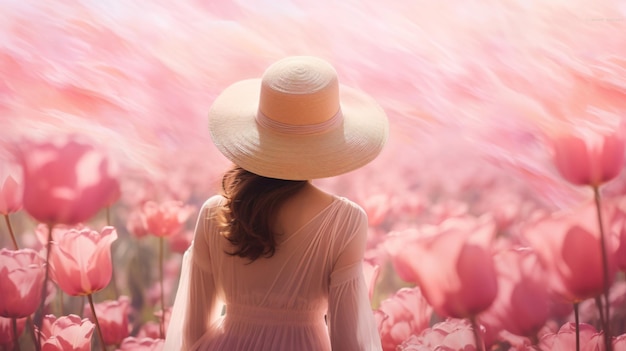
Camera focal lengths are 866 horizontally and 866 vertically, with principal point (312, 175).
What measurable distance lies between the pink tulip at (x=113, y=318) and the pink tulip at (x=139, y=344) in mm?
15

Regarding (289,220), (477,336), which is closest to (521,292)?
(477,336)

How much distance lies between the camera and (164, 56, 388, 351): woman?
1540 mm

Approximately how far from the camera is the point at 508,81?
6.68 feet

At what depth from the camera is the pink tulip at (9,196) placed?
2068mm

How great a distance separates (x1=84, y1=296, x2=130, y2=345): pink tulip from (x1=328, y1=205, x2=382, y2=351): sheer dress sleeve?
0.69 m

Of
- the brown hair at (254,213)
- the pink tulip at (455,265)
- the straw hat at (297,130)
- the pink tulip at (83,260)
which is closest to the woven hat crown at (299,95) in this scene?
the straw hat at (297,130)

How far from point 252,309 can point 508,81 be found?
0.86 meters

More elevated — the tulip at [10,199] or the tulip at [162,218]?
the tulip at [10,199]

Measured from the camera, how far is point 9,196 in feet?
6.81

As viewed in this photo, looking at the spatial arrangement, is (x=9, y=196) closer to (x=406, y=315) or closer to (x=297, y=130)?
(x=297, y=130)

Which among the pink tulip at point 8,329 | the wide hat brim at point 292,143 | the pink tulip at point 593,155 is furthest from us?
the pink tulip at point 8,329

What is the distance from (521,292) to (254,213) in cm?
78

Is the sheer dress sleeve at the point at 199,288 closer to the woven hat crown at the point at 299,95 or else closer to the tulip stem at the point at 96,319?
the woven hat crown at the point at 299,95

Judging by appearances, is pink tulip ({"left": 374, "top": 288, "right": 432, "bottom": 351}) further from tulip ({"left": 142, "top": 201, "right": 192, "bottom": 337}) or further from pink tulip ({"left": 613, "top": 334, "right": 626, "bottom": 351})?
tulip ({"left": 142, "top": 201, "right": 192, "bottom": 337})
